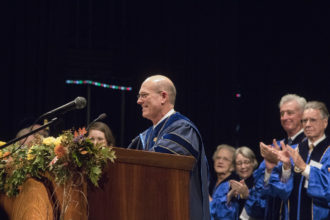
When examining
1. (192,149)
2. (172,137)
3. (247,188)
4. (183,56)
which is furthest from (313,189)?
(183,56)

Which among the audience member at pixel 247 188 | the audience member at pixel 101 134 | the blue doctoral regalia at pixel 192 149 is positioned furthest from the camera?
the audience member at pixel 247 188

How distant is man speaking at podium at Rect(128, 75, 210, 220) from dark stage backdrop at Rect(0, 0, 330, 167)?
314 cm

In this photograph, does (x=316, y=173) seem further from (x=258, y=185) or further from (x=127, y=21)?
(x=127, y=21)

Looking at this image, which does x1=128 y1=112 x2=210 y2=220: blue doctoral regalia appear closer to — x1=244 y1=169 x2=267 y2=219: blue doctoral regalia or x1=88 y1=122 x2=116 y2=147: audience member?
x1=88 y1=122 x2=116 y2=147: audience member

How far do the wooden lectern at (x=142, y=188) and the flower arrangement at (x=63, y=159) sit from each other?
0.11 m

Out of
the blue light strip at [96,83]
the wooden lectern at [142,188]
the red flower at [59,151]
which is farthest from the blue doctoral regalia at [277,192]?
the red flower at [59,151]

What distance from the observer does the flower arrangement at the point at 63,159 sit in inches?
105

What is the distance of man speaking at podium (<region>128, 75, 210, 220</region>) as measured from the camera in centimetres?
371

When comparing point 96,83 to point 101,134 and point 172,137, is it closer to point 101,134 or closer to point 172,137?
point 101,134

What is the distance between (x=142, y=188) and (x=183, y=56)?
5.11 metres

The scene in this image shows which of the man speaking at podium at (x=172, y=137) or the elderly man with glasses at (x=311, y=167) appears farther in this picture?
the elderly man with glasses at (x=311, y=167)

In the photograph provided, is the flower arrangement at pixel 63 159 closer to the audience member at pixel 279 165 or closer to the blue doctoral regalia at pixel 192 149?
the blue doctoral regalia at pixel 192 149

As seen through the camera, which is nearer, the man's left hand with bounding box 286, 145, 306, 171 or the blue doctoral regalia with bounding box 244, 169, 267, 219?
the man's left hand with bounding box 286, 145, 306, 171

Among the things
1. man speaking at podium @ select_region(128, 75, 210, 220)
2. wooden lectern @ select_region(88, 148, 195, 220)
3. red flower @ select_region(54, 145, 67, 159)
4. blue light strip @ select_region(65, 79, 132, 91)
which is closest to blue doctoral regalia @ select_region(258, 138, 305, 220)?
man speaking at podium @ select_region(128, 75, 210, 220)
